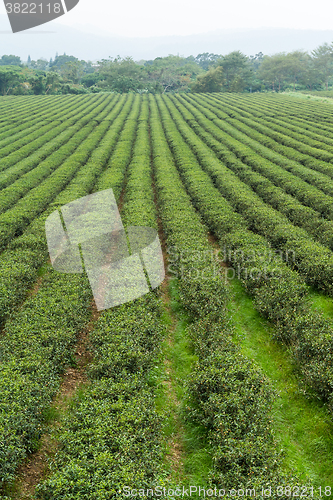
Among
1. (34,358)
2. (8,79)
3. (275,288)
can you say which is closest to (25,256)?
(34,358)

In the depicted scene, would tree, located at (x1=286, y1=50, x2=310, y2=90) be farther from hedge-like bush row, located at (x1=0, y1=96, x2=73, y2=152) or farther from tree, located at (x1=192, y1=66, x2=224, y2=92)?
hedge-like bush row, located at (x1=0, y1=96, x2=73, y2=152)

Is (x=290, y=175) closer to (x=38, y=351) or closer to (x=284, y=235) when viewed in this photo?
(x=284, y=235)

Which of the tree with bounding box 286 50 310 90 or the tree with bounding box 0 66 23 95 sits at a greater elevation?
the tree with bounding box 286 50 310 90

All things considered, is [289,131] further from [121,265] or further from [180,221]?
[121,265]

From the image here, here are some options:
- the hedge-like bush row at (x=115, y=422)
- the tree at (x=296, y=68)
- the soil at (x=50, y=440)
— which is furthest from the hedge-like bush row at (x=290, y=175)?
the tree at (x=296, y=68)

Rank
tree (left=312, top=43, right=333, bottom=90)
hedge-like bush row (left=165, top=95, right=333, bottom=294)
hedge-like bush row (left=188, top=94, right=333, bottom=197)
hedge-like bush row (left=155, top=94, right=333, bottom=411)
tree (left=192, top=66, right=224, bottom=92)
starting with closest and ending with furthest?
hedge-like bush row (left=155, top=94, right=333, bottom=411) < hedge-like bush row (left=165, top=95, right=333, bottom=294) < hedge-like bush row (left=188, top=94, right=333, bottom=197) < tree (left=192, top=66, right=224, bottom=92) < tree (left=312, top=43, right=333, bottom=90)

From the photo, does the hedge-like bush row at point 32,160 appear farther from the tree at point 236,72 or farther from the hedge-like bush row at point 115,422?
the tree at point 236,72

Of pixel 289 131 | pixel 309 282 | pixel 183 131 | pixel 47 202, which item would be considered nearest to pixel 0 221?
pixel 47 202

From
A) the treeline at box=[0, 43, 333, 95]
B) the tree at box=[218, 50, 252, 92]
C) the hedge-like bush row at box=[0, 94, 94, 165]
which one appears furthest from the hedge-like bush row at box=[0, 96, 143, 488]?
the tree at box=[218, 50, 252, 92]
